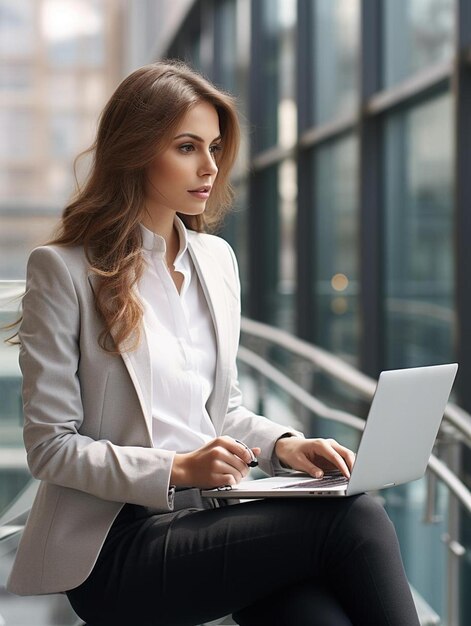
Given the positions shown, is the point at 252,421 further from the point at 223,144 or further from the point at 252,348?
the point at 252,348

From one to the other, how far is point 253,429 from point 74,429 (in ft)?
1.15

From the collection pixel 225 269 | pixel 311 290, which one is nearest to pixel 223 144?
pixel 225 269

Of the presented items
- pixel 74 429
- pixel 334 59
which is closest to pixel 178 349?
pixel 74 429

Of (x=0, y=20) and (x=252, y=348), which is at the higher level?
(x=0, y=20)

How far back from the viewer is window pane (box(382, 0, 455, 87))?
411 cm

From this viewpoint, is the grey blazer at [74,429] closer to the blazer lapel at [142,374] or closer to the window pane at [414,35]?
the blazer lapel at [142,374]

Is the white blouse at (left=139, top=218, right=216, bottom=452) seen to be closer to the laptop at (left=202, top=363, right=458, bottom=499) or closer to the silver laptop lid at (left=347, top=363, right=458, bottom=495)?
the laptop at (left=202, top=363, right=458, bottom=499)

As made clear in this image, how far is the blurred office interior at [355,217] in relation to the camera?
371cm

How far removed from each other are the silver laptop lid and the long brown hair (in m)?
0.37

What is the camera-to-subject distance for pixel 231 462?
151 cm

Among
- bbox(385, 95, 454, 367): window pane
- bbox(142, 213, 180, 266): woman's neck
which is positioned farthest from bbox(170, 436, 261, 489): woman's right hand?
bbox(385, 95, 454, 367): window pane

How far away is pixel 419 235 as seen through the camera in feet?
15.1

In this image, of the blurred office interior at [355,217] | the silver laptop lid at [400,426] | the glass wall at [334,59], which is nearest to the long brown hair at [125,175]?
the blurred office interior at [355,217]

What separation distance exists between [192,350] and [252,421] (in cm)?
19
